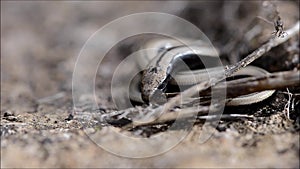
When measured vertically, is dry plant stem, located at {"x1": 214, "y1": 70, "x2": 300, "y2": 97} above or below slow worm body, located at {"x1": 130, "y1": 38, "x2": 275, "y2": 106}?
below

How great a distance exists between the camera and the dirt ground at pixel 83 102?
1.87m

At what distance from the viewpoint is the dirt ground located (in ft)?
6.13

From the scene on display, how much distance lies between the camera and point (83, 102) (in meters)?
3.14

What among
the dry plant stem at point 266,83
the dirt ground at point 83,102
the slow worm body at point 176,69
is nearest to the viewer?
the dirt ground at point 83,102

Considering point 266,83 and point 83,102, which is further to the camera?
point 83,102

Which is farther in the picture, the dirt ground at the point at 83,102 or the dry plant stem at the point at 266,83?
the dry plant stem at the point at 266,83

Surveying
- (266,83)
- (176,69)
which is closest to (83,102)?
(176,69)

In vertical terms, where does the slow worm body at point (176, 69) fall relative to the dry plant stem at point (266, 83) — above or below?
above

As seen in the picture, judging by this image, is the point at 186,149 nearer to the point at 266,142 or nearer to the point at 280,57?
the point at 266,142

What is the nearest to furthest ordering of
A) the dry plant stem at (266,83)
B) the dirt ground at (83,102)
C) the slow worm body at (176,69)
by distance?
the dirt ground at (83,102) → the dry plant stem at (266,83) → the slow worm body at (176,69)

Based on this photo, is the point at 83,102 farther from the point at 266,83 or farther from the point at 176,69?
the point at 266,83

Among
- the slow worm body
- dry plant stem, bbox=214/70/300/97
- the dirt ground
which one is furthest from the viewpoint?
the slow worm body

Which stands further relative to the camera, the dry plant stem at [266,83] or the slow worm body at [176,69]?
the slow worm body at [176,69]

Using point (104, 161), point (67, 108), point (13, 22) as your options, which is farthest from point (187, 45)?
point (13, 22)
